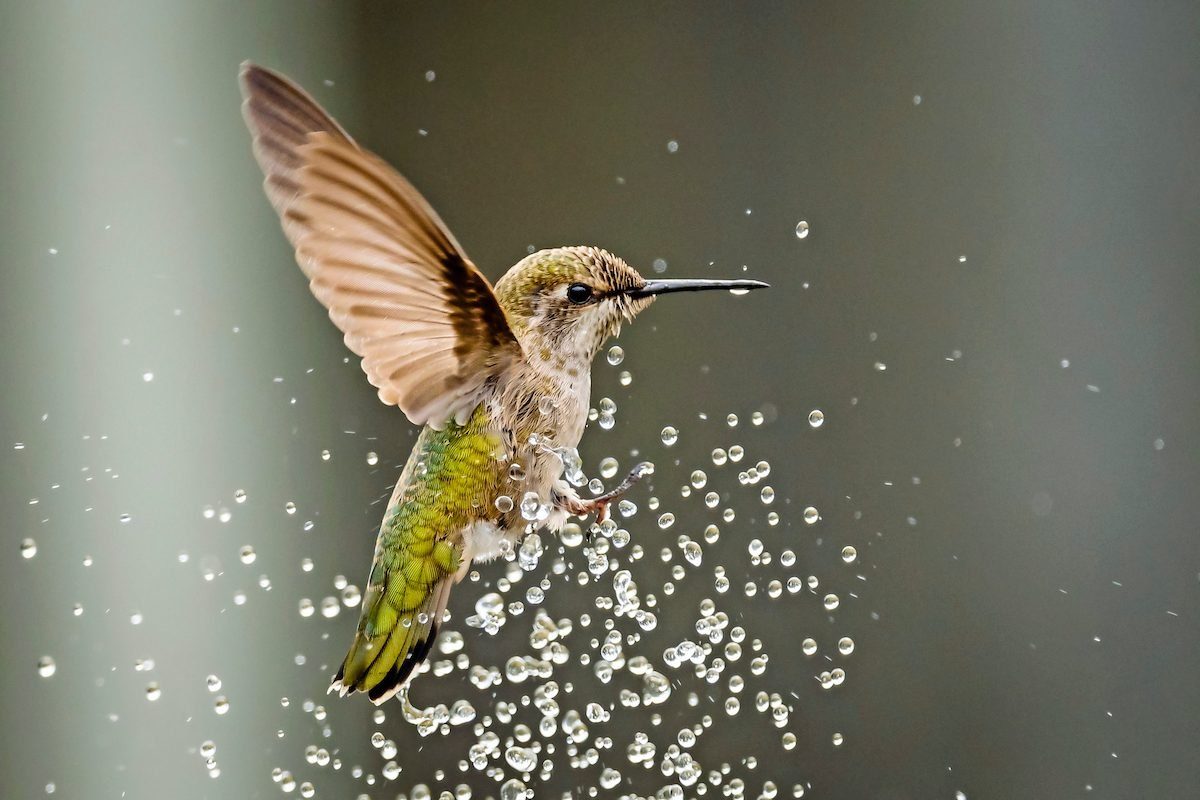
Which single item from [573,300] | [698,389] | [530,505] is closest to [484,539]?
[530,505]

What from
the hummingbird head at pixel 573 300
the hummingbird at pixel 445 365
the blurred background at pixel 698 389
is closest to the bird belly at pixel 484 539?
the hummingbird at pixel 445 365

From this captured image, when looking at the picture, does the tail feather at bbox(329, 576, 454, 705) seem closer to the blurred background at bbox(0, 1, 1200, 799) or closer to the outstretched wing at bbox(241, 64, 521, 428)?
the outstretched wing at bbox(241, 64, 521, 428)

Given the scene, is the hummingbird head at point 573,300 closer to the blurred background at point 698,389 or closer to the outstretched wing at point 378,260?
the outstretched wing at point 378,260

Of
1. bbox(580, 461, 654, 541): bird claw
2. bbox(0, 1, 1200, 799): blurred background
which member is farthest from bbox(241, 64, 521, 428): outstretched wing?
bbox(0, 1, 1200, 799): blurred background

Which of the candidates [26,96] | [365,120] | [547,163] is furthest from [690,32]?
[26,96]

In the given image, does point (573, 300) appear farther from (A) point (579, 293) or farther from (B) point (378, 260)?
(B) point (378, 260)

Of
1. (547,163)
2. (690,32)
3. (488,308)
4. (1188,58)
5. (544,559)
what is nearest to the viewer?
(488,308)

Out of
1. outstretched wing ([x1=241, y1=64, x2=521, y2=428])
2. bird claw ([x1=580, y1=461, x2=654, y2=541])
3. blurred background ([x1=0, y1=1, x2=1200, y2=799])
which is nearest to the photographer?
outstretched wing ([x1=241, y1=64, x2=521, y2=428])

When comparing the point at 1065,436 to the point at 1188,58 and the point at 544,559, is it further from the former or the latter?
the point at 544,559

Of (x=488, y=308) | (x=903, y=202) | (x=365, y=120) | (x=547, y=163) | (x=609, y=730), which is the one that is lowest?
(x=609, y=730)
